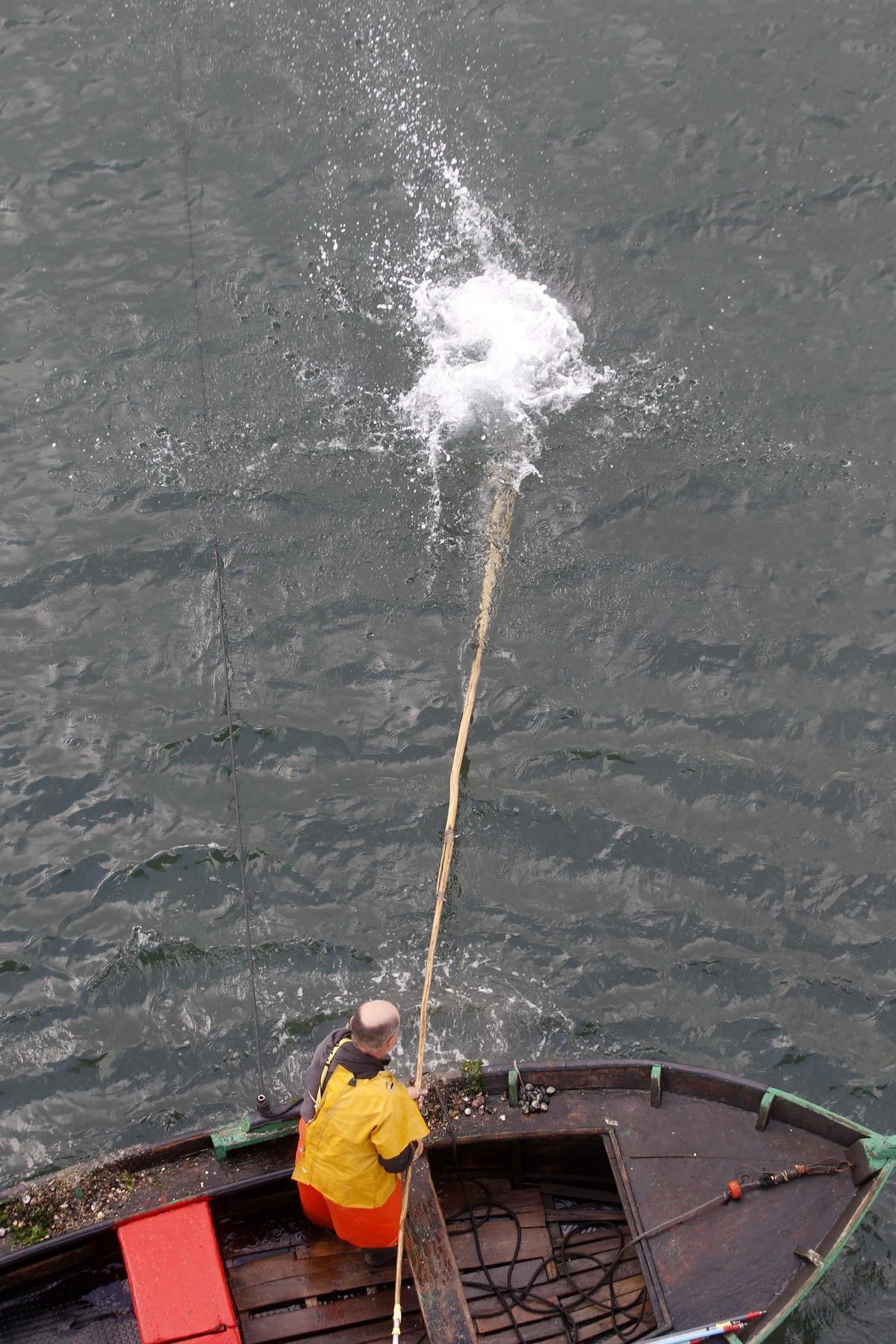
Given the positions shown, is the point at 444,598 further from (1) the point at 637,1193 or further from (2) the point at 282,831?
(1) the point at 637,1193

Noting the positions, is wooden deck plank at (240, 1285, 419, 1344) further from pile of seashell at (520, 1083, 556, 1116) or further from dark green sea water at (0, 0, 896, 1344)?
dark green sea water at (0, 0, 896, 1344)

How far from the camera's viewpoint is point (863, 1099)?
938 centimetres

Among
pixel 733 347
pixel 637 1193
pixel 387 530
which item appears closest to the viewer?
pixel 637 1193

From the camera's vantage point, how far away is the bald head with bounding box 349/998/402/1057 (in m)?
6.51

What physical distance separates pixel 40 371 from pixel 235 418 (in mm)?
2312

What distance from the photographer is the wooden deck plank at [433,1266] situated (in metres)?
7.12

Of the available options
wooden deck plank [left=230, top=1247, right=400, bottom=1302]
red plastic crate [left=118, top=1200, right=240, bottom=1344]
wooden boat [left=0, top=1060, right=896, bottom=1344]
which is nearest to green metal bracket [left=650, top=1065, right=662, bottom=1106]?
wooden boat [left=0, top=1060, right=896, bottom=1344]

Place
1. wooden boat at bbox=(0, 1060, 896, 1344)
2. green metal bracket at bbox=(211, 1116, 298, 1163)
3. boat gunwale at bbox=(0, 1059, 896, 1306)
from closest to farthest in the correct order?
wooden boat at bbox=(0, 1060, 896, 1344)
boat gunwale at bbox=(0, 1059, 896, 1306)
green metal bracket at bbox=(211, 1116, 298, 1163)

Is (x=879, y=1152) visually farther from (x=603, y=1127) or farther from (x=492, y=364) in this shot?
(x=492, y=364)

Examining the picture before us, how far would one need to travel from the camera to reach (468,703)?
1071 cm

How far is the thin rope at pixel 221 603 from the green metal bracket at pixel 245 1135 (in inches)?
8.6

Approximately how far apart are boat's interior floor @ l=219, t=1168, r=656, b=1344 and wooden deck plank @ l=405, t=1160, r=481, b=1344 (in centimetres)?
42

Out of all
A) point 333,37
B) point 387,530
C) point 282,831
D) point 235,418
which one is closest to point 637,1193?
point 282,831

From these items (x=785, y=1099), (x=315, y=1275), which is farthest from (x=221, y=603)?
(x=785, y=1099)
